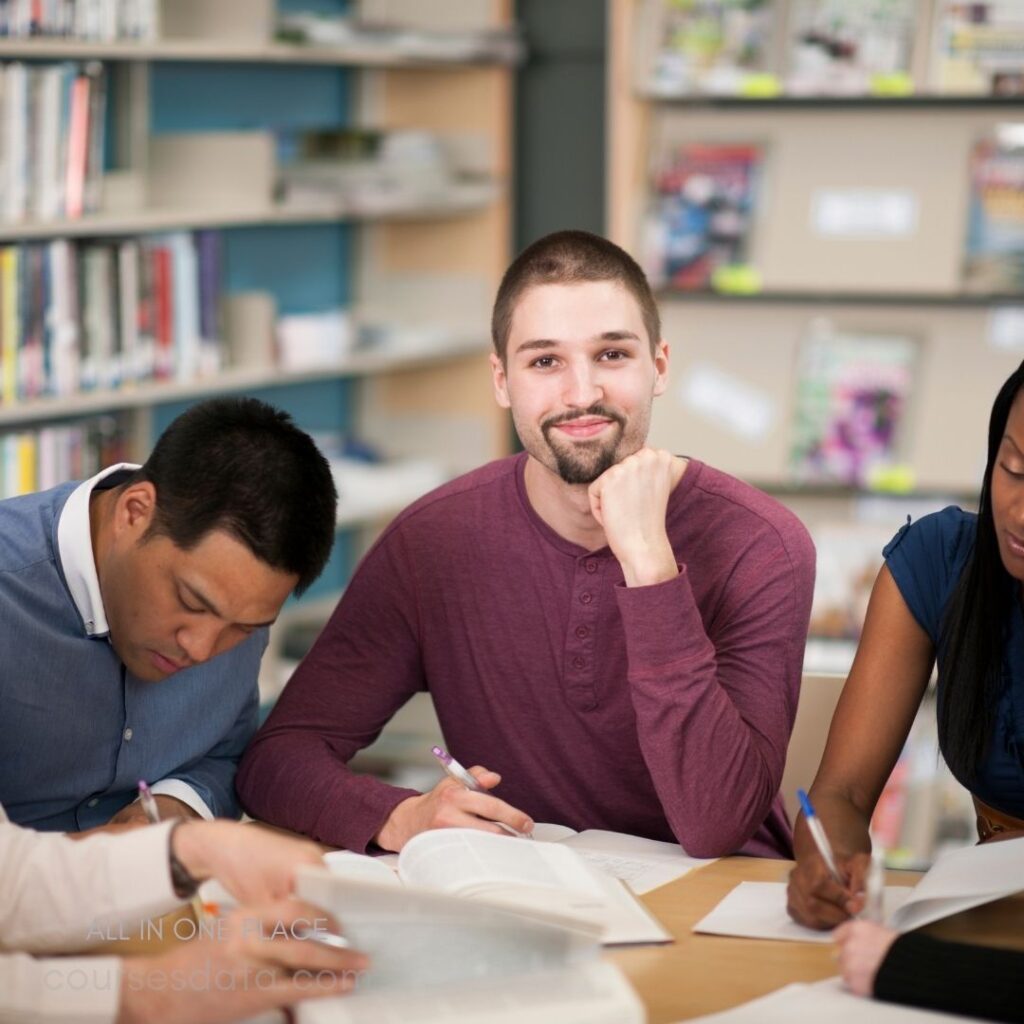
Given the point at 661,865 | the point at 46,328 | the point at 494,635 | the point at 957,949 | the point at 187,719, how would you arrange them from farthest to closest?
the point at 46,328
the point at 494,635
the point at 187,719
the point at 661,865
the point at 957,949

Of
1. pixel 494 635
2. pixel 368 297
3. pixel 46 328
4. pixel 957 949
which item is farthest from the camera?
pixel 368 297

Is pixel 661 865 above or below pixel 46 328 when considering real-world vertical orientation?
below

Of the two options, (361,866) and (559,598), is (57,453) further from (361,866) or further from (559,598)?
(361,866)

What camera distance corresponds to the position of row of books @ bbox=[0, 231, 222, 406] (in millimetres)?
3158

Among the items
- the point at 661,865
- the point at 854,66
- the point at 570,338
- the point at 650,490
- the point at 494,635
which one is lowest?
the point at 661,865

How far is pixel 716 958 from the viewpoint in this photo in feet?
4.72

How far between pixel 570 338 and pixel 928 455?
2038 millimetres

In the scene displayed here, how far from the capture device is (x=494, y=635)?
78.5 inches

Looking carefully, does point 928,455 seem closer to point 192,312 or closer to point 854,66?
point 854,66

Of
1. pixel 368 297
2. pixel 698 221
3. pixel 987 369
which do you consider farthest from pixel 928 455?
pixel 368 297

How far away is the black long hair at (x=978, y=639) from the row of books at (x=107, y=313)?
6.47ft

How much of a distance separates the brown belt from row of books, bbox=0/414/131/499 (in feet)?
6.45

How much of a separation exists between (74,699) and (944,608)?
97cm

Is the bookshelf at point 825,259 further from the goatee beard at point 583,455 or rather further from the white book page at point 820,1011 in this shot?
the white book page at point 820,1011
